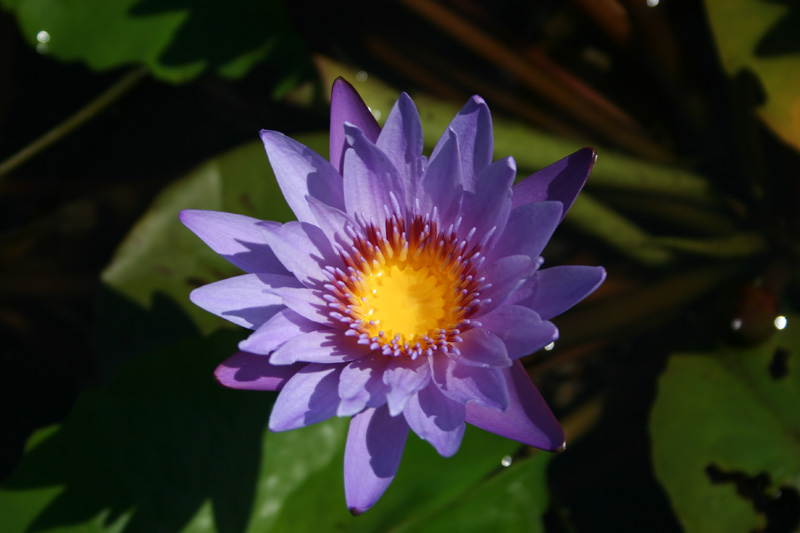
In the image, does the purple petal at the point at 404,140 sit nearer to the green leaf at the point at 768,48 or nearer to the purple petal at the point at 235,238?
the purple petal at the point at 235,238

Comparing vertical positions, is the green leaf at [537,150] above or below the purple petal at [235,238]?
above

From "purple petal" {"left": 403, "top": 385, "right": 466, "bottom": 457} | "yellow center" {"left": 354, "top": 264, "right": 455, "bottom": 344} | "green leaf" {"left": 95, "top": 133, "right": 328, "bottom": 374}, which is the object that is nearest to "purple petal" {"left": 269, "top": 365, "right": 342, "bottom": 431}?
"purple petal" {"left": 403, "top": 385, "right": 466, "bottom": 457}

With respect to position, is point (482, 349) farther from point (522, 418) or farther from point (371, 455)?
point (371, 455)

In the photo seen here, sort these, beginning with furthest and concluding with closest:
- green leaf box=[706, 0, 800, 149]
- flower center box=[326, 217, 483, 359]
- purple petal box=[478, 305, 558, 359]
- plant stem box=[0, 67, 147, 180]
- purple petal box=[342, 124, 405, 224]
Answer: plant stem box=[0, 67, 147, 180], green leaf box=[706, 0, 800, 149], flower center box=[326, 217, 483, 359], purple petal box=[342, 124, 405, 224], purple petal box=[478, 305, 558, 359]

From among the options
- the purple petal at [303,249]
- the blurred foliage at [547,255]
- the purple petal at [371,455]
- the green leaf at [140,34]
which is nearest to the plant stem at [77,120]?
the blurred foliage at [547,255]

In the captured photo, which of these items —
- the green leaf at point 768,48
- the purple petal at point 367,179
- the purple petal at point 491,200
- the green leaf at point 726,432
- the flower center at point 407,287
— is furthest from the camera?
the green leaf at point 768,48

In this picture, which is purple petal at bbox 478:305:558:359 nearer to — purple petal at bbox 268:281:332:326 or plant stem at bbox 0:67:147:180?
purple petal at bbox 268:281:332:326

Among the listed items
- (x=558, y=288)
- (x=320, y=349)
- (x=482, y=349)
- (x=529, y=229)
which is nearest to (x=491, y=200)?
(x=529, y=229)
